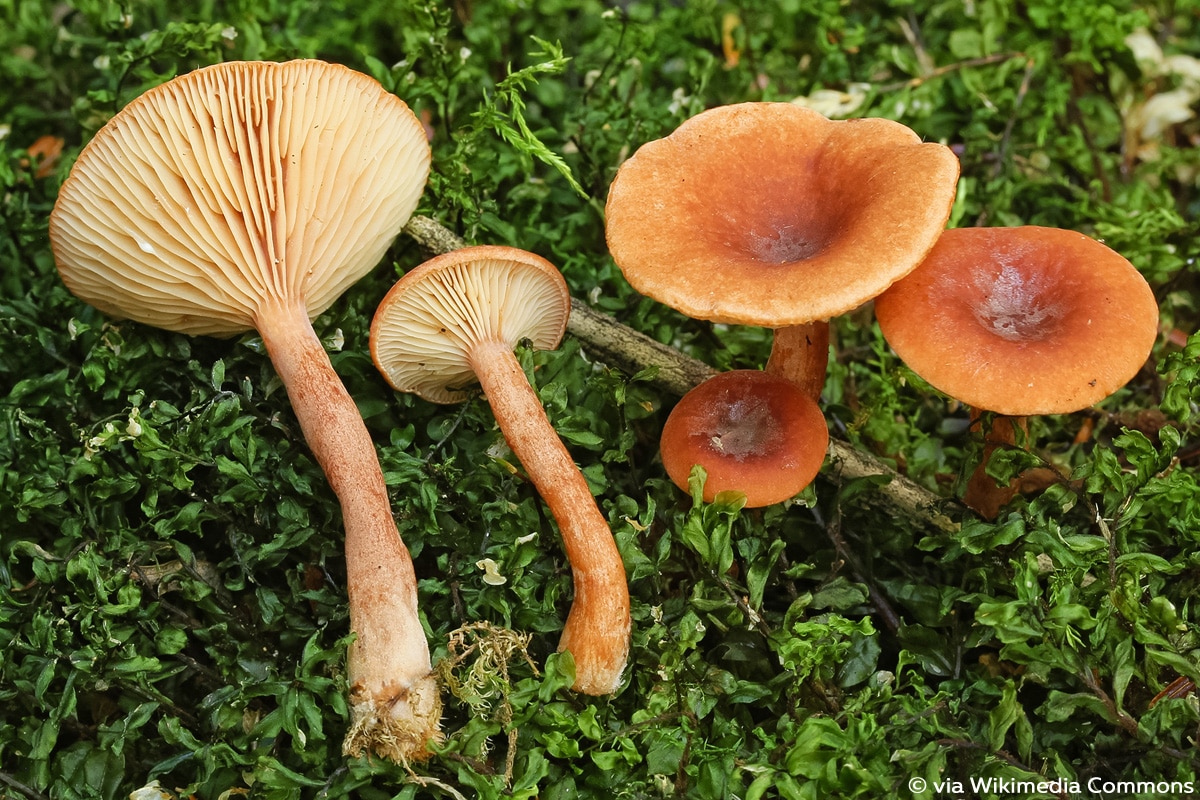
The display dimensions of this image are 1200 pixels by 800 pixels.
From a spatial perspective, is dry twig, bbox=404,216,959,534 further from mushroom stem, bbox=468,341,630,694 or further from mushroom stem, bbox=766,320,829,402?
mushroom stem, bbox=468,341,630,694

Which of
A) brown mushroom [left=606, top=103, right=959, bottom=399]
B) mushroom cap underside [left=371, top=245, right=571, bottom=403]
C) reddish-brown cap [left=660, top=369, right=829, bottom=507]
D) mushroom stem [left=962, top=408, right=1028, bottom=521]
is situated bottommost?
mushroom stem [left=962, top=408, right=1028, bottom=521]

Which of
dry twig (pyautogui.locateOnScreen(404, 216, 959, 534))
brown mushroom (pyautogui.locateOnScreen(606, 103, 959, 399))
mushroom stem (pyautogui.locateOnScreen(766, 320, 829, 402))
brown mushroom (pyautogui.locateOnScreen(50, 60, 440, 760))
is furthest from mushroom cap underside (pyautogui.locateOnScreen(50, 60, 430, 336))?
mushroom stem (pyautogui.locateOnScreen(766, 320, 829, 402))

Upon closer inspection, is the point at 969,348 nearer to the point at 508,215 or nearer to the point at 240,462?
the point at 508,215

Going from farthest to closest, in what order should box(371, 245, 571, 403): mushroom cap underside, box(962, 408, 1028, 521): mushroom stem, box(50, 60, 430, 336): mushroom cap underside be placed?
box(962, 408, 1028, 521): mushroom stem → box(371, 245, 571, 403): mushroom cap underside → box(50, 60, 430, 336): mushroom cap underside

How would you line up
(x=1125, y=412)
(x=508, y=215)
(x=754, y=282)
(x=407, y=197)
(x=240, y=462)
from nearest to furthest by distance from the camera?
1. (x=754, y=282)
2. (x=240, y=462)
3. (x=407, y=197)
4. (x=1125, y=412)
5. (x=508, y=215)

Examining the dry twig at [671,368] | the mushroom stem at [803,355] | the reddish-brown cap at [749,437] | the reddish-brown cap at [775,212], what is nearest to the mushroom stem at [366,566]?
the dry twig at [671,368]

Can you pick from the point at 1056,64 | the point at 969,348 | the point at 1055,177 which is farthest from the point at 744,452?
the point at 1056,64
